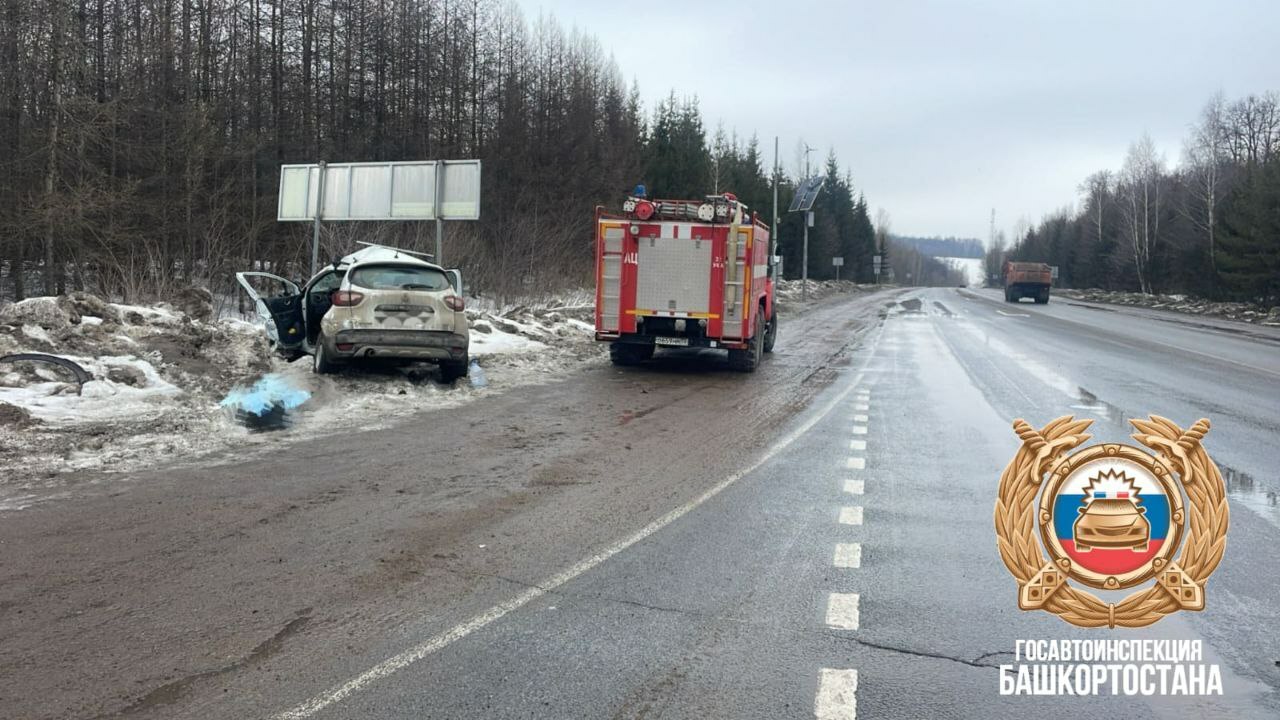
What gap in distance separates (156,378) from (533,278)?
19.7 meters

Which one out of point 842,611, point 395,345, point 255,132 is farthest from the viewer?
point 255,132

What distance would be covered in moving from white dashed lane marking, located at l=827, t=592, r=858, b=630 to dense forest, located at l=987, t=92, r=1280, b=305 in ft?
160

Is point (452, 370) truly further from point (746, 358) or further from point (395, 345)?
point (746, 358)

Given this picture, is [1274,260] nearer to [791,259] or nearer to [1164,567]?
[791,259]

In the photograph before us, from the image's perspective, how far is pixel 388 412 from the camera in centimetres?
1012

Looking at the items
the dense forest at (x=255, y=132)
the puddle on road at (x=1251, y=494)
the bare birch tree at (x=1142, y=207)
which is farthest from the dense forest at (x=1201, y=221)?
the puddle on road at (x=1251, y=494)

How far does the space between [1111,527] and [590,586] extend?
2490 millimetres

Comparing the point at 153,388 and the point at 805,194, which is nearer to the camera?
the point at 153,388

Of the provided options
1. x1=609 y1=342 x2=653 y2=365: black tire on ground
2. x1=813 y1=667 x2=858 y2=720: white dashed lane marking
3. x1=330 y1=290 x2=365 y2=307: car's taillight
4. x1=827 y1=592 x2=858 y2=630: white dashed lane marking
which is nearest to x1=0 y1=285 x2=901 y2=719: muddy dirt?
x1=827 y1=592 x2=858 y2=630: white dashed lane marking

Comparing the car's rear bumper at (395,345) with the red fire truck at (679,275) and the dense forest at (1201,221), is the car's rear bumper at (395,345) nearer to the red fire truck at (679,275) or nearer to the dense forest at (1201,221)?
the red fire truck at (679,275)

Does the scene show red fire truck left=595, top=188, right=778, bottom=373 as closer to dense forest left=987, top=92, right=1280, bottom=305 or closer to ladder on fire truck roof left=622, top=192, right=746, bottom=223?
ladder on fire truck roof left=622, top=192, right=746, bottom=223

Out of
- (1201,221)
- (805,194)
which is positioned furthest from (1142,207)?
(805,194)

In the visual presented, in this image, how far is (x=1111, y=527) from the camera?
3.71 m

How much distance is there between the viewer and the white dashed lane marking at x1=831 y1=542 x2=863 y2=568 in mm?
5035
